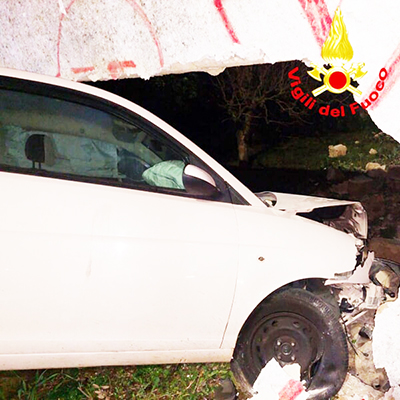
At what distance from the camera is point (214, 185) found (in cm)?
283

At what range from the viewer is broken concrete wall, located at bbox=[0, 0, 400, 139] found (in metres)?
3.25

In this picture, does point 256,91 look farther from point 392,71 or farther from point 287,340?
point 287,340

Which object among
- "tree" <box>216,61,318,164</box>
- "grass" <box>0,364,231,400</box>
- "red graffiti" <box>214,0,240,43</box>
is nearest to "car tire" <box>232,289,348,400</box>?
"grass" <box>0,364,231,400</box>

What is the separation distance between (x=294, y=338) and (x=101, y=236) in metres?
1.35

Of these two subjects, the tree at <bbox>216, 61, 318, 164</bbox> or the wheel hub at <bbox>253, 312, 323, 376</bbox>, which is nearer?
the wheel hub at <bbox>253, 312, 323, 376</bbox>

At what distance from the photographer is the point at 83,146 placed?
279 cm

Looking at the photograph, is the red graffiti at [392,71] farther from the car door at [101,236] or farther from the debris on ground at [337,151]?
the debris on ground at [337,151]

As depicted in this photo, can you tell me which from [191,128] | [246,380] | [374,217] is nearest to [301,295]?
[246,380]

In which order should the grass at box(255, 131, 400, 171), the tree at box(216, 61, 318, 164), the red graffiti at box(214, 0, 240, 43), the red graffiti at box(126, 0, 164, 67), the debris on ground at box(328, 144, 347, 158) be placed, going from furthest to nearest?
the debris on ground at box(328, 144, 347, 158) → the grass at box(255, 131, 400, 171) → the tree at box(216, 61, 318, 164) → the red graffiti at box(126, 0, 164, 67) → the red graffiti at box(214, 0, 240, 43)

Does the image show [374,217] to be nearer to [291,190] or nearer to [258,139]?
[291,190]

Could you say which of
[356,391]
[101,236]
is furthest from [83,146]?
[356,391]

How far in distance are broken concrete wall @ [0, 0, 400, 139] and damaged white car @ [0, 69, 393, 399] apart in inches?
44.1

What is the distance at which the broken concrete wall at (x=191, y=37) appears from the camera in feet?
10.7

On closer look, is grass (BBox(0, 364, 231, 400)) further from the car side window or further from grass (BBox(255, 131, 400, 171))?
grass (BBox(255, 131, 400, 171))
